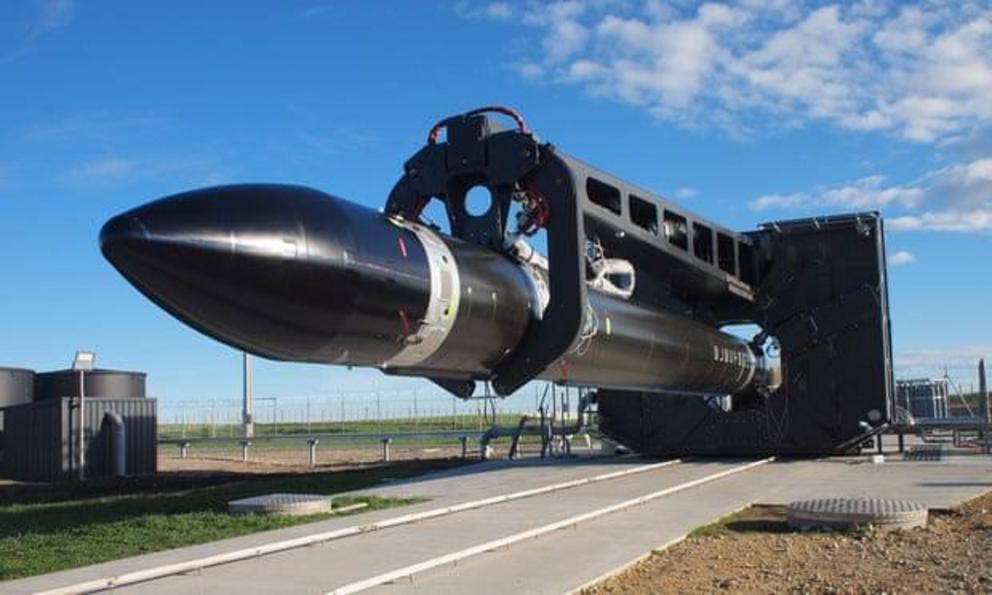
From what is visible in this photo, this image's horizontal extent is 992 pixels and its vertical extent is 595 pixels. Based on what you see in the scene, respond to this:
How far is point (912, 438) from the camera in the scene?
3094cm

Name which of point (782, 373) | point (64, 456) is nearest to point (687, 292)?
point (782, 373)

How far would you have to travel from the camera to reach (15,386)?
90.5 ft

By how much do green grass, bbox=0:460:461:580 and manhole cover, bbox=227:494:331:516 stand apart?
25cm

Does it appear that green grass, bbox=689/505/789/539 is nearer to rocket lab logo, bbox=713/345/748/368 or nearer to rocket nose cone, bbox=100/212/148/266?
rocket lab logo, bbox=713/345/748/368

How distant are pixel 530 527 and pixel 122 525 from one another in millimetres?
4291

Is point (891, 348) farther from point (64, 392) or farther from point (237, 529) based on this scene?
point (64, 392)

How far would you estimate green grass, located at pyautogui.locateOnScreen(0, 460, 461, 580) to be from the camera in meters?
8.84

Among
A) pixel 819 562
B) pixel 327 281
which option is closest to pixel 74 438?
pixel 327 281

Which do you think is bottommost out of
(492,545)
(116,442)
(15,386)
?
(492,545)

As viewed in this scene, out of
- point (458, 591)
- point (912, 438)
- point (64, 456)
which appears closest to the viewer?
point (458, 591)

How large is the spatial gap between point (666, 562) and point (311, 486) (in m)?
8.09

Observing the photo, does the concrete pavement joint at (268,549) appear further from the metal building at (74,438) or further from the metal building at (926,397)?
the metal building at (926,397)

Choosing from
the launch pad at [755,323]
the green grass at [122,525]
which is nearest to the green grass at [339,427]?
the launch pad at [755,323]

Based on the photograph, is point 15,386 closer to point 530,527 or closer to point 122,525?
point 122,525
